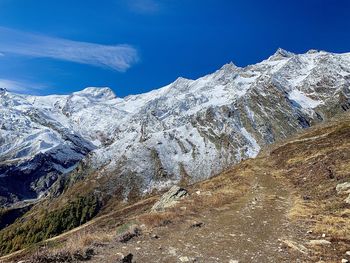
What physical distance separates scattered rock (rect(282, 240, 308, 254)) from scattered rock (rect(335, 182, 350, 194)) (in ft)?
45.5

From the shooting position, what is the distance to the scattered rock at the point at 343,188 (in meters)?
34.9

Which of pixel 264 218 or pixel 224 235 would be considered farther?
pixel 264 218

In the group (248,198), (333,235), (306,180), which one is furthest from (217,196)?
(333,235)

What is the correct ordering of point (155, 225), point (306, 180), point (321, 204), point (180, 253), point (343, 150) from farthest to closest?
point (343, 150) < point (306, 180) < point (321, 204) < point (155, 225) < point (180, 253)

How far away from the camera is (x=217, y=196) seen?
3912cm

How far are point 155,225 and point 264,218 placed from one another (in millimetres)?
8271

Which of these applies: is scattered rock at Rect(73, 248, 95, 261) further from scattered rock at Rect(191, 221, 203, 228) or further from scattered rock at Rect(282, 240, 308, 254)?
scattered rock at Rect(282, 240, 308, 254)

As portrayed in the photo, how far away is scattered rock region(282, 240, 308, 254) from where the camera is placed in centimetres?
2158

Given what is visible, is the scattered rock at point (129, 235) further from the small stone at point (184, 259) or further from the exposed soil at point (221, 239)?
the small stone at point (184, 259)

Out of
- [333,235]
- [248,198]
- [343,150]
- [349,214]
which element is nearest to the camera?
[333,235]

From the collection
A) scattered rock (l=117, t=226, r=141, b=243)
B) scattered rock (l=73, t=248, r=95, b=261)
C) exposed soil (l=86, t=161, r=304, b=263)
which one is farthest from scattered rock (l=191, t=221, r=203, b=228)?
scattered rock (l=73, t=248, r=95, b=261)

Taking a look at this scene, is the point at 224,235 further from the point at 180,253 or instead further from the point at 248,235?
the point at 180,253

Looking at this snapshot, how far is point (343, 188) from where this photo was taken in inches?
1405

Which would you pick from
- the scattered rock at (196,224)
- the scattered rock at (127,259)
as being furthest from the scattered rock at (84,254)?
the scattered rock at (196,224)
